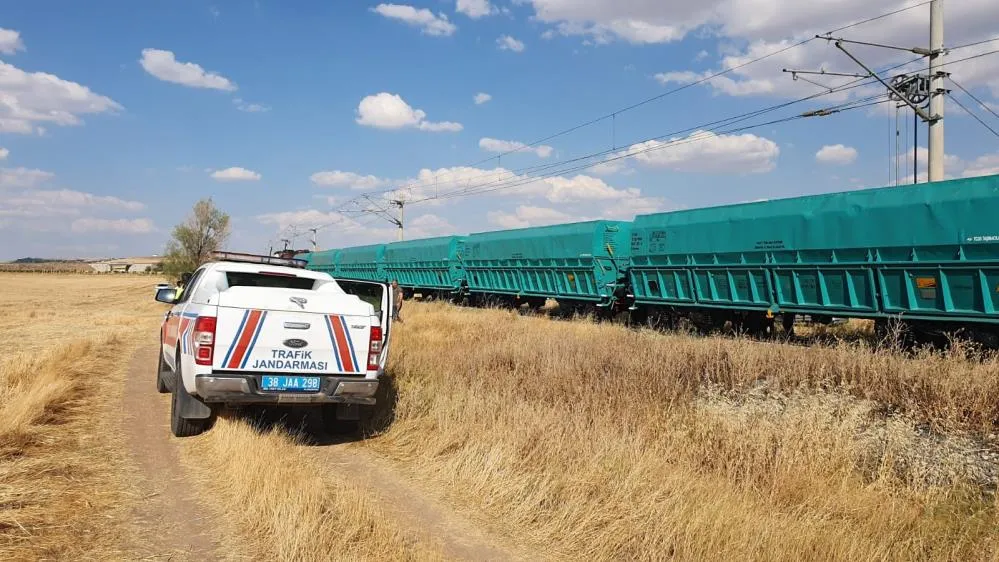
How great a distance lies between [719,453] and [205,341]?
4865 millimetres

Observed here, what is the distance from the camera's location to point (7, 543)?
4113 mm

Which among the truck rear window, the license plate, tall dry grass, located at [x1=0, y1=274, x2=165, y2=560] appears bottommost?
tall dry grass, located at [x1=0, y1=274, x2=165, y2=560]

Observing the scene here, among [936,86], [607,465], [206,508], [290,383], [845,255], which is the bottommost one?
[206,508]

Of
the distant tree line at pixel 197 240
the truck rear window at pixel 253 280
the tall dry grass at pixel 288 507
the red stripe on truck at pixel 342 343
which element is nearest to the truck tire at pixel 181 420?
the tall dry grass at pixel 288 507

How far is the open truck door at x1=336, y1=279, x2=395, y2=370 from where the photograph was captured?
25.3 ft

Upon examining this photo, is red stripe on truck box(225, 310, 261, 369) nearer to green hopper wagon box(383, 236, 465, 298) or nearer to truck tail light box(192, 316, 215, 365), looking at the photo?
truck tail light box(192, 316, 215, 365)

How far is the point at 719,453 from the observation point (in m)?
5.97

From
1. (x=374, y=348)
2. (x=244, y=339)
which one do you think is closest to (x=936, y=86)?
(x=374, y=348)

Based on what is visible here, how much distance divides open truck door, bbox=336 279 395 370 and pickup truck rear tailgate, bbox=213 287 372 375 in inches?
20.4

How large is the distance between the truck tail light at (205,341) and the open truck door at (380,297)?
1691 millimetres

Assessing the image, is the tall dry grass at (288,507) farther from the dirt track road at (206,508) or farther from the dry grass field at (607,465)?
the dirt track road at (206,508)

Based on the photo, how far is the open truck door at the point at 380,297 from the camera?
25.3 feet

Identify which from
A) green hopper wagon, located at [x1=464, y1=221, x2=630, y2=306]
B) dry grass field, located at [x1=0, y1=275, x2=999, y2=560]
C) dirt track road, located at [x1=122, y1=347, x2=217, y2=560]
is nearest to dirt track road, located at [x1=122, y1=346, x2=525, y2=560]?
dirt track road, located at [x1=122, y1=347, x2=217, y2=560]

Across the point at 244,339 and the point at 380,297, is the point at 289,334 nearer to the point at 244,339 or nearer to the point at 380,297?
the point at 244,339
